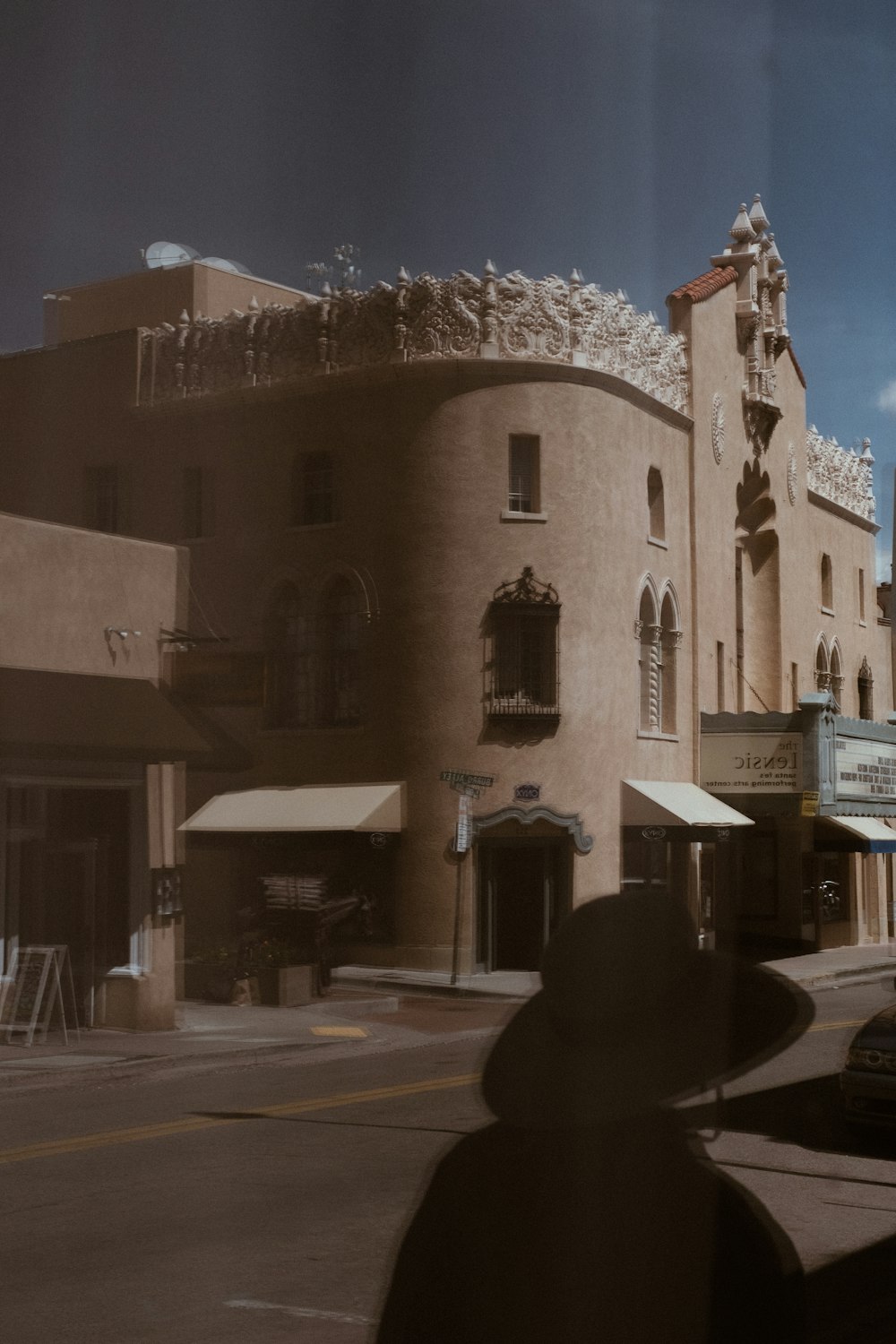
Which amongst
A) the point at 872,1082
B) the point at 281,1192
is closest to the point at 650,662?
the point at 281,1192

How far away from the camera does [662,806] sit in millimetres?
4355

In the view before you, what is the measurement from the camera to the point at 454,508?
4.44 meters

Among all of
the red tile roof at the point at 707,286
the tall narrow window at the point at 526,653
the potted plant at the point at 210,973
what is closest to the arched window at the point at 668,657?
the tall narrow window at the point at 526,653

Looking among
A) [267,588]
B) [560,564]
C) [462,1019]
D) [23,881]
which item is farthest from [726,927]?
[23,881]

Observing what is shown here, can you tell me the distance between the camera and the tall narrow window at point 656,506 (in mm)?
4438

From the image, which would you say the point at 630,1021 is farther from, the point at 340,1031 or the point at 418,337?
the point at 340,1031

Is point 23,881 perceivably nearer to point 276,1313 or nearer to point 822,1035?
point 822,1035

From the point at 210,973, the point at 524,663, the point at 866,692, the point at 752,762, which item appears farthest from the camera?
the point at 866,692

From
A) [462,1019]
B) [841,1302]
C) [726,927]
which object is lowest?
[841,1302]

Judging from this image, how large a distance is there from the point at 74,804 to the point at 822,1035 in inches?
206

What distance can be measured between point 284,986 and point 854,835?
900cm

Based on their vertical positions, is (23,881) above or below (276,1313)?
above

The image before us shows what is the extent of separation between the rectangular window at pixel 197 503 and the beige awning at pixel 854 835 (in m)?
12.4

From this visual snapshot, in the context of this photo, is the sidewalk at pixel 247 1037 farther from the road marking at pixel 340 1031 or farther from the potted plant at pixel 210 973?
the potted plant at pixel 210 973
